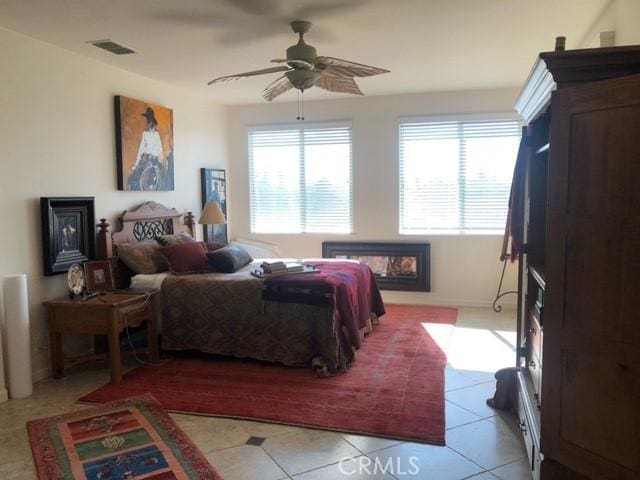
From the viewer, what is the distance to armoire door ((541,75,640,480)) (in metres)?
1.81

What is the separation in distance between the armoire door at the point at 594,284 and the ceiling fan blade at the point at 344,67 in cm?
174

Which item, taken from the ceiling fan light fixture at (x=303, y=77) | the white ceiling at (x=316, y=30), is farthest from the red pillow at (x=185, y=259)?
the ceiling fan light fixture at (x=303, y=77)

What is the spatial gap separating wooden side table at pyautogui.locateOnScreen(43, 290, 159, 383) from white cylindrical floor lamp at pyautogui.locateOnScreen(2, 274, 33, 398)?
0.85ft

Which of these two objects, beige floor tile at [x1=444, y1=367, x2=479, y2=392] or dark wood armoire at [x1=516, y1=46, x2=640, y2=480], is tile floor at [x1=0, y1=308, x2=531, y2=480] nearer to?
beige floor tile at [x1=444, y1=367, x2=479, y2=392]

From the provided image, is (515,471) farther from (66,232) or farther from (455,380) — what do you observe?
(66,232)

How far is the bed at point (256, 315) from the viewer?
396 cm

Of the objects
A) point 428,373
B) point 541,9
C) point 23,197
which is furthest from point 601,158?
point 23,197

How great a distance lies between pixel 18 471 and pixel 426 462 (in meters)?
2.09

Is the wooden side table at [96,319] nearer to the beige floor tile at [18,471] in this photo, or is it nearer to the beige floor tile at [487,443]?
the beige floor tile at [18,471]

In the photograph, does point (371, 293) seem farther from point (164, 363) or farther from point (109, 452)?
point (109, 452)

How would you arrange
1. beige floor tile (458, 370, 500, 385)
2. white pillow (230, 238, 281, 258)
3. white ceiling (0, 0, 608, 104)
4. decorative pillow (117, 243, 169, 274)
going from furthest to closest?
1. white pillow (230, 238, 281, 258)
2. decorative pillow (117, 243, 169, 274)
3. beige floor tile (458, 370, 500, 385)
4. white ceiling (0, 0, 608, 104)

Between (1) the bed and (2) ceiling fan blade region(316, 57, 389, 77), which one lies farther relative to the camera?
(1) the bed

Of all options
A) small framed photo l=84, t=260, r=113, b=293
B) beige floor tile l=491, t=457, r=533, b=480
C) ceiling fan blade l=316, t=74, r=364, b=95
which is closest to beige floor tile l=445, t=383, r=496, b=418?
beige floor tile l=491, t=457, r=533, b=480

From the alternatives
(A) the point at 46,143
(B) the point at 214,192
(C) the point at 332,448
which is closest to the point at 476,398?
(C) the point at 332,448
